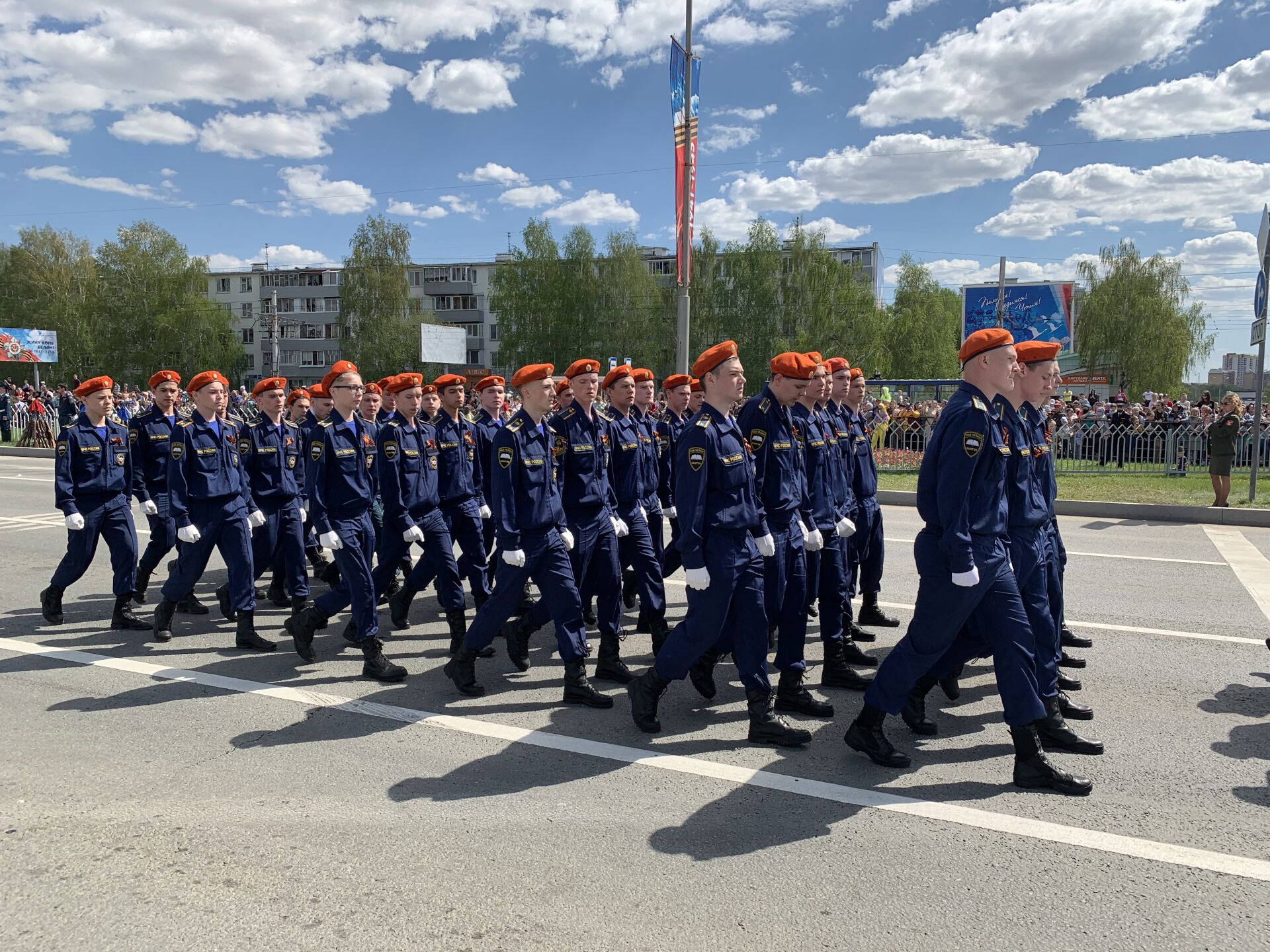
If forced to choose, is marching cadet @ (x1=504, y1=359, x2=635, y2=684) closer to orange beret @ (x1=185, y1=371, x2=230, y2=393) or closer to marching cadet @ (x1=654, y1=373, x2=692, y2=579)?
marching cadet @ (x1=654, y1=373, x2=692, y2=579)

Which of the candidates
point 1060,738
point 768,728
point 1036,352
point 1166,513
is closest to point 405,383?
point 768,728

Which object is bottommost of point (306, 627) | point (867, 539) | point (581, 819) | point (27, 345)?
point (581, 819)

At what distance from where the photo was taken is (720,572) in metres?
4.56

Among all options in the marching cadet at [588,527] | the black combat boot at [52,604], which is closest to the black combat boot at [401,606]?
the marching cadet at [588,527]

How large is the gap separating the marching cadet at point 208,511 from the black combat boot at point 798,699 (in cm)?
371

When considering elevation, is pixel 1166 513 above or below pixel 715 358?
below

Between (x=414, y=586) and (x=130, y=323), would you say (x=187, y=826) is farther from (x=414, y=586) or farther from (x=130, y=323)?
(x=130, y=323)

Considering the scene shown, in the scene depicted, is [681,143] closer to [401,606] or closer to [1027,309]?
[401,606]

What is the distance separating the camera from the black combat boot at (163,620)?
6680mm

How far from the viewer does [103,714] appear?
5051 millimetres

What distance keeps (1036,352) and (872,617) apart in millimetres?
2969

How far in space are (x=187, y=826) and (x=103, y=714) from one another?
70.6 inches

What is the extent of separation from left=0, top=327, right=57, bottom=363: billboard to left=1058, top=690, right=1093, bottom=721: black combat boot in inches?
1780

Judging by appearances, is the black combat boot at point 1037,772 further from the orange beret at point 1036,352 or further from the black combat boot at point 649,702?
the orange beret at point 1036,352
